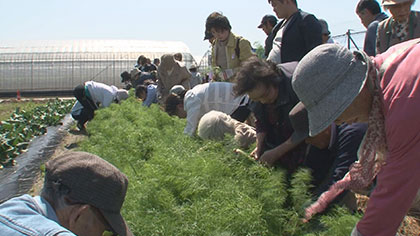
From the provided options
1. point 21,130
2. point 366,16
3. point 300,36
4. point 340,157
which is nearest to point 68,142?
point 21,130

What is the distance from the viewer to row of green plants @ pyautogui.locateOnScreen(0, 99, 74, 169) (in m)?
8.45

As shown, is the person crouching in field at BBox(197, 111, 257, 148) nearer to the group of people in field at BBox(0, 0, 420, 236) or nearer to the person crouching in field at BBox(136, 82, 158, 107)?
the group of people in field at BBox(0, 0, 420, 236)

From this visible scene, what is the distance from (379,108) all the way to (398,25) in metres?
2.30

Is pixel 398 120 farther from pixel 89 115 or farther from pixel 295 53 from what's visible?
pixel 89 115

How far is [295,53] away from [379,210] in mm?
2785

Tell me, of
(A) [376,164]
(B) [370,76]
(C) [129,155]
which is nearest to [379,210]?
(A) [376,164]

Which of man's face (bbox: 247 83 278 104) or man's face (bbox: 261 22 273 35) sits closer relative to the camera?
man's face (bbox: 247 83 278 104)

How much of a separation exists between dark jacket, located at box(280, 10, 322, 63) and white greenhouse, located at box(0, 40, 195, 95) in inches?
1036

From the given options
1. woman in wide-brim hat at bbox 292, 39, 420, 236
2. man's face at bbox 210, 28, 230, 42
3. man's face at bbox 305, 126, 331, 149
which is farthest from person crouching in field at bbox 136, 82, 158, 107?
woman in wide-brim hat at bbox 292, 39, 420, 236

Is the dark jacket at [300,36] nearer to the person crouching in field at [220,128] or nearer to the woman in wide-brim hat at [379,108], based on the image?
the person crouching in field at [220,128]

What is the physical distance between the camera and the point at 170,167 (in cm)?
322

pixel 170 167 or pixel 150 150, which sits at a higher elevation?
pixel 170 167

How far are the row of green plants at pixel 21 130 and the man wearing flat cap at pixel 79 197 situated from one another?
694 cm

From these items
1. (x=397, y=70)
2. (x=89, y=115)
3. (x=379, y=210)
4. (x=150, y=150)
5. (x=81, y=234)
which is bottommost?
(x=89, y=115)
